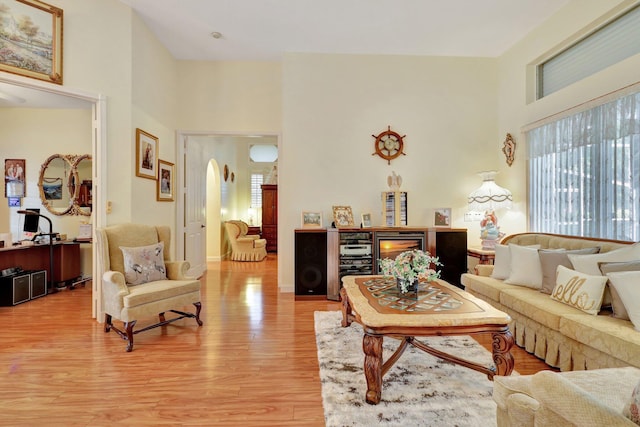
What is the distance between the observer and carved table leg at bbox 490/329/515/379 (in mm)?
2008

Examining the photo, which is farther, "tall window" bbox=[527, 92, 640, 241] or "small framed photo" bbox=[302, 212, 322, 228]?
"small framed photo" bbox=[302, 212, 322, 228]

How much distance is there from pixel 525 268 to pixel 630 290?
3.44ft

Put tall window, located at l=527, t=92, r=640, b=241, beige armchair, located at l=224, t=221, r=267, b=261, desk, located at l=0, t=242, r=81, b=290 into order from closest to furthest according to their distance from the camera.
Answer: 1. tall window, located at l=527, t=92, r=640, b=241
2. desk, located at l=0, t=242, r=81, b=290
3. beige armchair, located at l=224, t=221, r=267, b=261

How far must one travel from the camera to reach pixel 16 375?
7.76 feet

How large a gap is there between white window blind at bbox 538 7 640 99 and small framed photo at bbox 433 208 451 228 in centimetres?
194

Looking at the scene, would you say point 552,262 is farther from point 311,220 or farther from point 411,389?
point 311,220

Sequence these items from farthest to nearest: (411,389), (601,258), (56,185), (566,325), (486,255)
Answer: (56,185) < (486,255) < (601,258) < (566,325) < (411,389)

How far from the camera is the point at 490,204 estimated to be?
4340 millimetres

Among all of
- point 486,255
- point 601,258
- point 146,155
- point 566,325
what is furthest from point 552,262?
point 146,155

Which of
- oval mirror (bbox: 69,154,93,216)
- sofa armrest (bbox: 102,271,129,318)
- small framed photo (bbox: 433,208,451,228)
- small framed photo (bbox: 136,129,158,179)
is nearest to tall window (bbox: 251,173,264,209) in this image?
oval mirror (bbox: 69,154,93,216)

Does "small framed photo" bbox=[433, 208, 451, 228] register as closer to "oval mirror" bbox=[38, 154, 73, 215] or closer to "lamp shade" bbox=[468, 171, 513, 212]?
"lamp shade" bbox=[468, 171, 513, 212]

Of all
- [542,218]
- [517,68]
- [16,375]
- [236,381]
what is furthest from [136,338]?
[517,68]

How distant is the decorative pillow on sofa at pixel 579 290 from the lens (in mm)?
2275

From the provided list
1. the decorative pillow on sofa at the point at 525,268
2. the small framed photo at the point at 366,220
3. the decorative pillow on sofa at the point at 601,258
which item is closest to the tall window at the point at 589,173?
the decorative pillow on sofa at the point at 601,258
